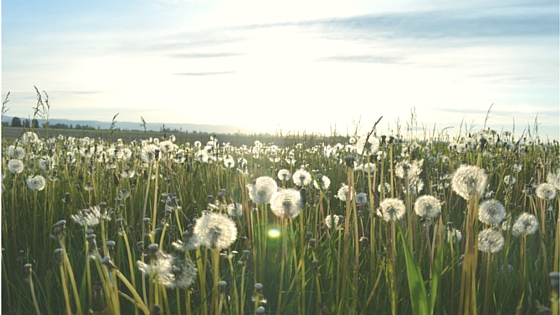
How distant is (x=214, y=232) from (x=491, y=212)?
1229 mm

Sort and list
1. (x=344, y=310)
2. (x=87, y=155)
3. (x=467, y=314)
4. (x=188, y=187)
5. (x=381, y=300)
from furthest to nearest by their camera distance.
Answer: (x=87, y=155), (x=188, y=187), (x=381, y=300), (x=344, y=310), (x=467, y=314)

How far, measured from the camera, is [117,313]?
61.7 inches

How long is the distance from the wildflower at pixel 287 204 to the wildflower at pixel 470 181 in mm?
616

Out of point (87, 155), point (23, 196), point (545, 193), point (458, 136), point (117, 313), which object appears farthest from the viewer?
point (458, 136)

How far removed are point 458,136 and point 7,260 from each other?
19.6 ft

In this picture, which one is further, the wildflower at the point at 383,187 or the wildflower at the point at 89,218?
the wildflower at the point at 383,187

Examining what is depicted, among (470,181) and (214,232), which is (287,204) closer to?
(214,232)

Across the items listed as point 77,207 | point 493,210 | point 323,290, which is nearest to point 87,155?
point 77,207

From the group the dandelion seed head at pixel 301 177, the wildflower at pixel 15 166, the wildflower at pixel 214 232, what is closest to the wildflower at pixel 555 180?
the dandelion seed head at pixel 301 177

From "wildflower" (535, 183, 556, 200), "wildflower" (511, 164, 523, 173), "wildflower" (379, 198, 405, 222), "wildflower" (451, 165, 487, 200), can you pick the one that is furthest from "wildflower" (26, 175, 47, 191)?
"wildflower" (511, 164, 523, 173)

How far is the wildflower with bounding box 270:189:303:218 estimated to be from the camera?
1875 mm

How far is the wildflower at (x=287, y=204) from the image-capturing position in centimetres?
188

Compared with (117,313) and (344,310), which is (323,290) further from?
(117,313)

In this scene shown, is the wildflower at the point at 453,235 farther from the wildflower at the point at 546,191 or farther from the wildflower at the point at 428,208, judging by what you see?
the wildflower at the point at 546,191
